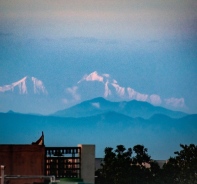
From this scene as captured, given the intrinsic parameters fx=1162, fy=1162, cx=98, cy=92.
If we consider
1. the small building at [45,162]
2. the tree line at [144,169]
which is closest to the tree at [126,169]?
the tree line at [144,169]

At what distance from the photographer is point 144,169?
13862cm

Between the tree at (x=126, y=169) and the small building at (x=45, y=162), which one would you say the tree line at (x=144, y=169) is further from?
the small building at (x=45, y=162)

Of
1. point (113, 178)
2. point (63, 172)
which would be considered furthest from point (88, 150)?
point (113, 178)

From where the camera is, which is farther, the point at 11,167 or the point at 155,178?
the point at 155,178

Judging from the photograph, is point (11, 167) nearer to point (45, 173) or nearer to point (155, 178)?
point (45, 173)

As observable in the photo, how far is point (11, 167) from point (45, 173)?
233 inches

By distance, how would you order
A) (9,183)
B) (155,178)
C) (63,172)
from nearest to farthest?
(9,183)
(63,172)
(155,178)

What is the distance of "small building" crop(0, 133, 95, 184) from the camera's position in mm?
105250

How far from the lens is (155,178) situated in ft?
445

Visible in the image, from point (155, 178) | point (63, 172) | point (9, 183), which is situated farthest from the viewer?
point (155, 178)

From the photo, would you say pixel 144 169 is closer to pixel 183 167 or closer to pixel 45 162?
pixel 183 167

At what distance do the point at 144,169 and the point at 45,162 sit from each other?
28.9 meters

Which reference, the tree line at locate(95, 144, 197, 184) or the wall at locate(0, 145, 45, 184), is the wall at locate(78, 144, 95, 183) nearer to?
the wall at locate(0, 145, 45, 184)

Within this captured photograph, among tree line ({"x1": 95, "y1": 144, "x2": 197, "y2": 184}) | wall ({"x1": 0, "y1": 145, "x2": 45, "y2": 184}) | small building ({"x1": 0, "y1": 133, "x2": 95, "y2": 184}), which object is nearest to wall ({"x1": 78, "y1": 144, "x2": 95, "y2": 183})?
small building ({"x1": 0, "y1": 133, "x2": 95, "y2": 184})
